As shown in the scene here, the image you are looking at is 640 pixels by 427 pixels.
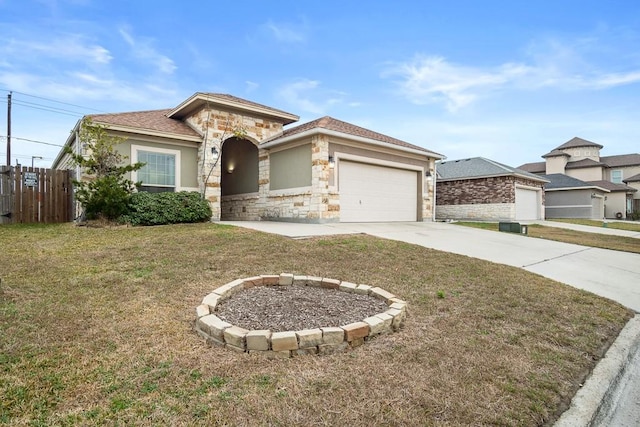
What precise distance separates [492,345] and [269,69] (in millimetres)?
15629

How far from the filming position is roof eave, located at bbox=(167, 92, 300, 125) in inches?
475

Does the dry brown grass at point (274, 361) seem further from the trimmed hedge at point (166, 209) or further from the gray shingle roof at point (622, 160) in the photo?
the gray shingle roof at point (622, 160)

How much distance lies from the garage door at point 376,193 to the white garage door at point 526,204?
890 centimetres

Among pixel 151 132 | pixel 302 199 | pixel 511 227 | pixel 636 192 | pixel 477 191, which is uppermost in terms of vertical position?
pixel 151 132

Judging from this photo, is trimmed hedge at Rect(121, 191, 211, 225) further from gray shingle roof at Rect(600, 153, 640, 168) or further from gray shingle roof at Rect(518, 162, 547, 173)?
gray shingle roof at Rect(600, 153, 640, 168)

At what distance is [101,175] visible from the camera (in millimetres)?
10289

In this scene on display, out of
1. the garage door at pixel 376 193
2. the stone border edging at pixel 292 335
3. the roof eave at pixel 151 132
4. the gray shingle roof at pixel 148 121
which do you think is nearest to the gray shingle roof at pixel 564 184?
the garage door at pixel 376 193

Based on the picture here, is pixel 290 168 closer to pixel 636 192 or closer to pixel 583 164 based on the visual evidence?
pixel 583 164

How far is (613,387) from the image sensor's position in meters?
2.60

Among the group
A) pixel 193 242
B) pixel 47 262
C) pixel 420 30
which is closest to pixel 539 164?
pixel 420 30

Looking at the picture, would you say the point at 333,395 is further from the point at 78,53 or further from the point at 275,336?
the point at 78,53

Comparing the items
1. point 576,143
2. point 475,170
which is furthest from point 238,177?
point 576,143

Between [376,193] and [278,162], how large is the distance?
163 inches

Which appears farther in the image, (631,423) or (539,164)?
(539,164)
